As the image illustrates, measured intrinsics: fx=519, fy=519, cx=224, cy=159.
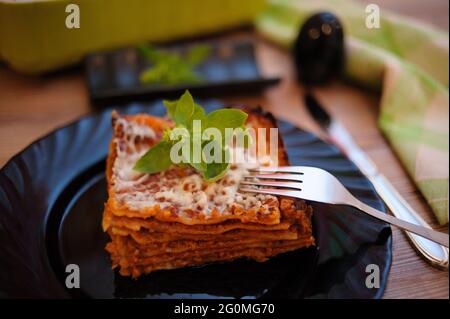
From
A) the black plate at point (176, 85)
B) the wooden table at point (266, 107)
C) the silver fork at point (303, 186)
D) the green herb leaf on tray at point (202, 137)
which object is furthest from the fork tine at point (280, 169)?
the black plate at point (176, 85)

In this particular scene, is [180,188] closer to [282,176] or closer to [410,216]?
[282,176]

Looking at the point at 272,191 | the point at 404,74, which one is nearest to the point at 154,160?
the point at 272,191

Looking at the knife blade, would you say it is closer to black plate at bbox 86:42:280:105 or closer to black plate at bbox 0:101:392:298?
black plate at bbox 0:101:392:298

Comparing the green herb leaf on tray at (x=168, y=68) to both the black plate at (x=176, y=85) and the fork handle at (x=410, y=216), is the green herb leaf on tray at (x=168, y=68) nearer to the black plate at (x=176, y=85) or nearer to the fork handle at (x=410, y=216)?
the black plate at (x=176, y=85)

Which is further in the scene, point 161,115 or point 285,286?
point 161,115

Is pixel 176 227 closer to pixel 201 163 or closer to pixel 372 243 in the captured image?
pixel 201 163

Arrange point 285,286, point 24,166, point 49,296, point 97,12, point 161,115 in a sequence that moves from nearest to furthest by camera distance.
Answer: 1. point 49,296
2. point 285,286
3. point 24,166
4. point 161,115
5. point 97,12

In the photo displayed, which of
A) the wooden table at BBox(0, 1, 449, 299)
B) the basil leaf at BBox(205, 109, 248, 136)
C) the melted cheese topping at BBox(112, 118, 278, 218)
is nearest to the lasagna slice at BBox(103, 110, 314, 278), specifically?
the melted cheese topping at BBox(112, 118, 278, 218)
